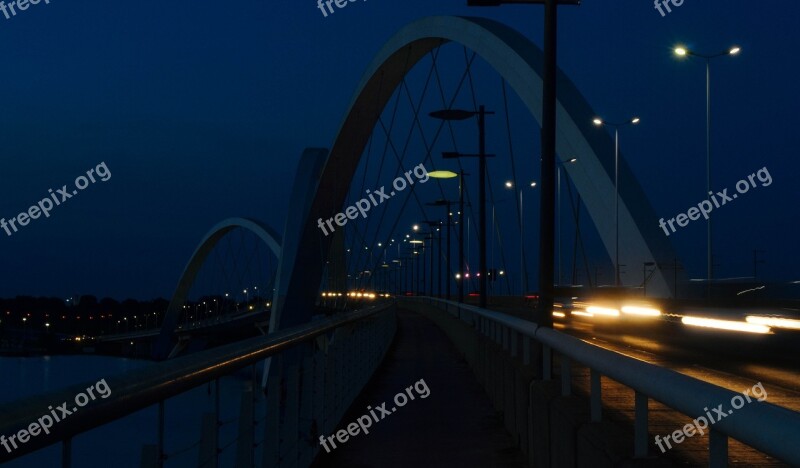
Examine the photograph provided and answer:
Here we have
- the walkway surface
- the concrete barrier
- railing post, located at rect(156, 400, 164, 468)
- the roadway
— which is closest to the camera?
railing post, located at rect(156, 400, 164, 468)

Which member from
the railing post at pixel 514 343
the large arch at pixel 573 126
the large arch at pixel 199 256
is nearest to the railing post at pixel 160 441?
the railing post at pixel 514 343

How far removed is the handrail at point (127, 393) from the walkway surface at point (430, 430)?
13.1 feet

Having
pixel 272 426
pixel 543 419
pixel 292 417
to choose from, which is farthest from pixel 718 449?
pixel 292 417

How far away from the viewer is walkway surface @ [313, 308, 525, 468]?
10000mm

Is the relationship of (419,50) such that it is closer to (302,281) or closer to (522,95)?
(522,95)

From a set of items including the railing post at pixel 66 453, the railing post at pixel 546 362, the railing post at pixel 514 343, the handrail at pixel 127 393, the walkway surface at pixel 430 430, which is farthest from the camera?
the railing post at pixel 514 343

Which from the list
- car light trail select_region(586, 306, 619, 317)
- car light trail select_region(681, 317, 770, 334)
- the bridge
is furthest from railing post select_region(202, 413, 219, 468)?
car light trail select_region(586, 306, 619, 317)

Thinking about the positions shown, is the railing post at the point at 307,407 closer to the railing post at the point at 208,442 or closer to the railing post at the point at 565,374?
the railing post at the point at 565,374

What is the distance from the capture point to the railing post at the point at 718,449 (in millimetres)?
3691

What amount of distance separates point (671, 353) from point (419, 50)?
23414 millimetres

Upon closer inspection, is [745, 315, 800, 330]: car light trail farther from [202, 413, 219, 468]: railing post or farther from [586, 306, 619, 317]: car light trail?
[202, 413, 219, 468]: railing post

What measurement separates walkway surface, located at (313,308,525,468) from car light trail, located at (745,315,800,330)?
6.55 meters

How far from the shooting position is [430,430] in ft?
40.1

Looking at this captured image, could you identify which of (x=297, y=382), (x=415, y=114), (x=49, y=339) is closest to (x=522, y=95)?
(x=415, y=114)
